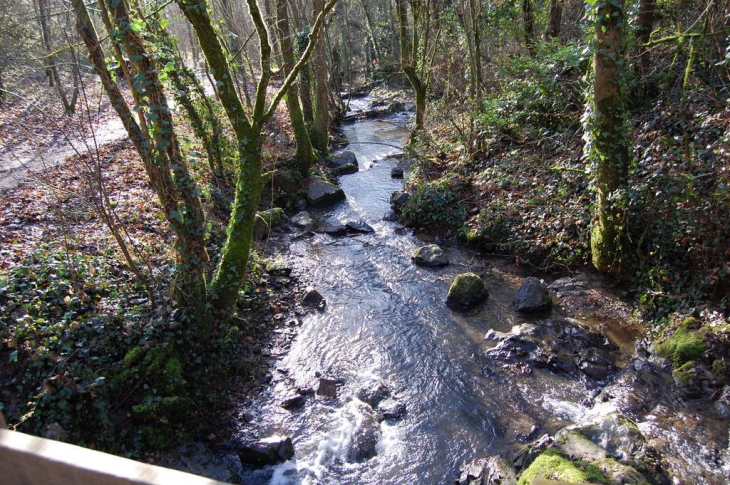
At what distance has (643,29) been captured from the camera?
980 centimetres

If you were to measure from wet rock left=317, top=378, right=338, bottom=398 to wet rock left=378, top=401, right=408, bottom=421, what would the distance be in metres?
0.78

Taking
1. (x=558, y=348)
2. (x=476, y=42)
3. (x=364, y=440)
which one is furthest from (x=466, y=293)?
(x=476, y=42)

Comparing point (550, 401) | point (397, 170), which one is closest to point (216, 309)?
point (550, 401)

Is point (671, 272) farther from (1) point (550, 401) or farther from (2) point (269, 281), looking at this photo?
(2) point (269, 281)

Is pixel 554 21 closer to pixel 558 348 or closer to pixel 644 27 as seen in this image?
pixel 644 27

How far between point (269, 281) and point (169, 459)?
4.26m

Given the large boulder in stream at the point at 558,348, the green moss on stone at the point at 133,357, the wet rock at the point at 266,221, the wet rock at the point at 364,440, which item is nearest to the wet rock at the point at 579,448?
the large boulder in stream at the point at 558,348

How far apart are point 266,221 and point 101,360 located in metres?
6.29

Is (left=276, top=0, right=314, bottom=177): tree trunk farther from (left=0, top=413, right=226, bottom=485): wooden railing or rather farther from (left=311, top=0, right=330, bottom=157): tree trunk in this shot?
(left=0, top=413, right=226, bottom=485): wooden railing

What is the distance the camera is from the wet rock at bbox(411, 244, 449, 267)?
10039 mm

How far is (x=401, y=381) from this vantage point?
267 inches

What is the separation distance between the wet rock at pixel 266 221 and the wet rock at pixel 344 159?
5.34 meters

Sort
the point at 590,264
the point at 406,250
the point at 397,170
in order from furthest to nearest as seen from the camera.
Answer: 1. the point at 397,170
2. the point at 406,250
3. the point at 590,264

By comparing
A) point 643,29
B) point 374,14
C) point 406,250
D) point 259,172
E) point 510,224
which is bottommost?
point 406,250
